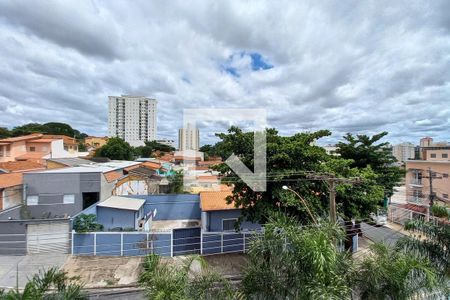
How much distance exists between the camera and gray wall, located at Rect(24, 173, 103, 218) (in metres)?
12.6

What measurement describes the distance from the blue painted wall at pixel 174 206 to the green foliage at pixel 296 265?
13771 mm

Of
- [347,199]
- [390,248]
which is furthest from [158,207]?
[390,248]

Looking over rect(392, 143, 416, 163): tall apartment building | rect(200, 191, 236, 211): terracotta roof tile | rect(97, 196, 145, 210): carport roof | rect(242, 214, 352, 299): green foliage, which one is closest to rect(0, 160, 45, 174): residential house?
rect(97, 196, 145, 210): carport roof

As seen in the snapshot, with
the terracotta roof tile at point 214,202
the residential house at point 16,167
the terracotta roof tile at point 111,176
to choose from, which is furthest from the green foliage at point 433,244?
the residential house at point 16,167

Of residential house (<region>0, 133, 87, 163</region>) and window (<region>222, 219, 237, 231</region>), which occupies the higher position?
residential house (<region>0, 133, 87, 163</region>)

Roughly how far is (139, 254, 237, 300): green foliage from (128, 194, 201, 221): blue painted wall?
13074 millimetres

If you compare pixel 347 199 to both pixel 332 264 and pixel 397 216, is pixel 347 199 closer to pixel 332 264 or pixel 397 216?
pixel 332 264

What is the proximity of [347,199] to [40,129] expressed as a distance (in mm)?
62037

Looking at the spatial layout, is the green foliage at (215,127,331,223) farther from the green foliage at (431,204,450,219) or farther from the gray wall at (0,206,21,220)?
the gray wall at (0,206,21,220)

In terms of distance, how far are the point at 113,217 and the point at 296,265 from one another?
11844 millimetres

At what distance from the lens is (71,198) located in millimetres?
13062

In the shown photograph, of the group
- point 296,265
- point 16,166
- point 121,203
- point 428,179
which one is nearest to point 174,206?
point 121,203

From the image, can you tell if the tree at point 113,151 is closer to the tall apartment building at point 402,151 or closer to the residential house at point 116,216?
the residential house at point 116,216

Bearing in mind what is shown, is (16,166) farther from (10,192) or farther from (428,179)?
(428,179)
